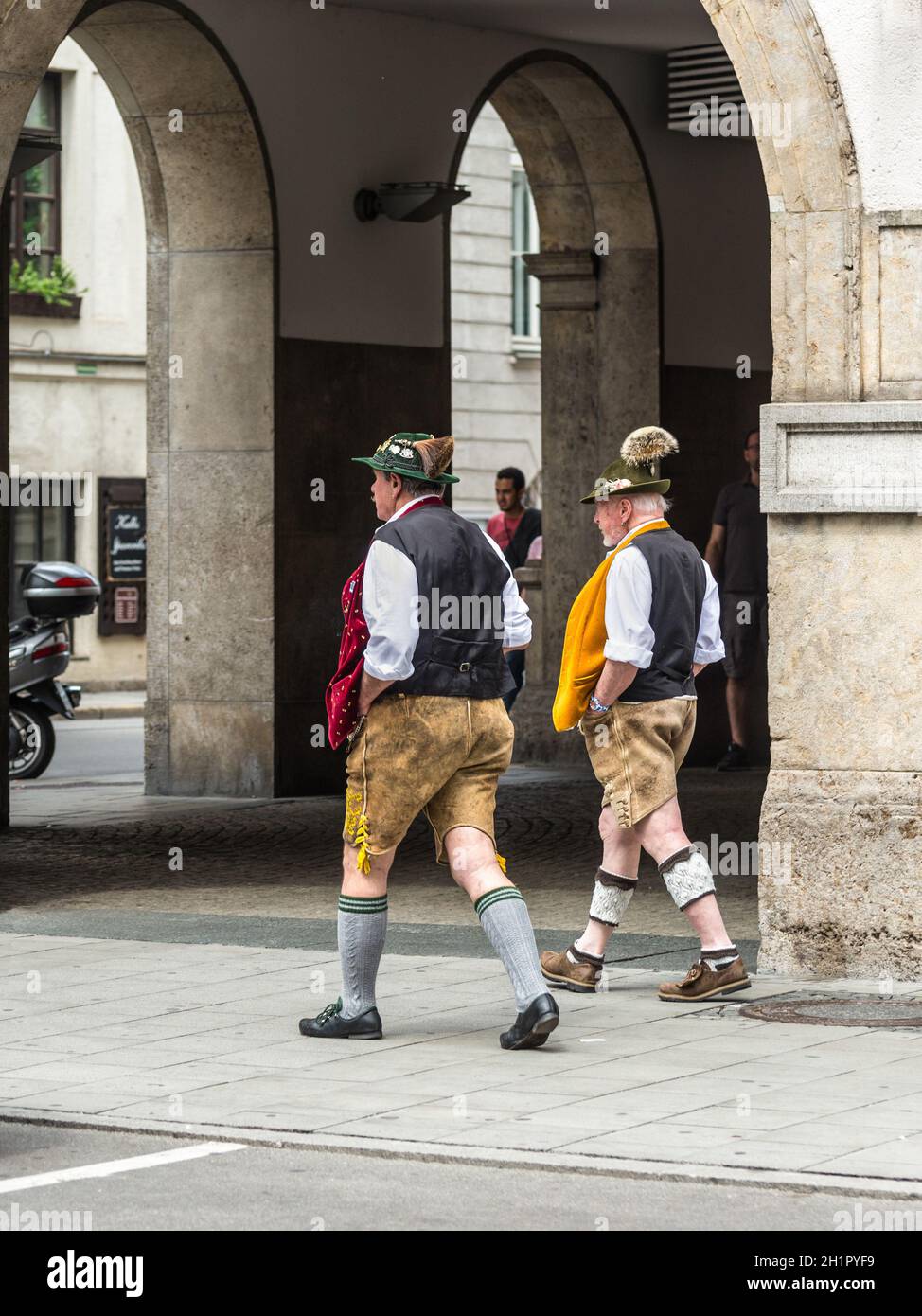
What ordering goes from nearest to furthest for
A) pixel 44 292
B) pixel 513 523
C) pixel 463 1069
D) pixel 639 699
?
pixel 463 1069, pixel 639 699, pixel 513 523, pixel 44 292

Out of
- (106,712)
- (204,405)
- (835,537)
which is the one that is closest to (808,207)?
(835,537)

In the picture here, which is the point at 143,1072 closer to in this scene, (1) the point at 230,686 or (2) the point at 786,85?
(2) the point at 786,85

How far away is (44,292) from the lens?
31.9 meters

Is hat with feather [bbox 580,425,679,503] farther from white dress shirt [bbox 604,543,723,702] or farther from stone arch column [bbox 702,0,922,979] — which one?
stone arch column [bbox 702,0,922,979]

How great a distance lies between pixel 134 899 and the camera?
37.2 feet

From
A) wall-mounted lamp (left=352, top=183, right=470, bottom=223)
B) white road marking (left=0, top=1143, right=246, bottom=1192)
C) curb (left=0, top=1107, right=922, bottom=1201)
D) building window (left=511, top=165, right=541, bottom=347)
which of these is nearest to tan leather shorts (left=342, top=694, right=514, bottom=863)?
curb (left=0, top=1107, right=922, bottom=1201)

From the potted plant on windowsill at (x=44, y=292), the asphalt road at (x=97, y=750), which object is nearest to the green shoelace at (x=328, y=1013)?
the asphalt road at (x=97, y=750)

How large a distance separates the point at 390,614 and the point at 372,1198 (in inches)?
88.8

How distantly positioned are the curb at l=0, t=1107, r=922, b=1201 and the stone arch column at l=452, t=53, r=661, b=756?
37.6ft

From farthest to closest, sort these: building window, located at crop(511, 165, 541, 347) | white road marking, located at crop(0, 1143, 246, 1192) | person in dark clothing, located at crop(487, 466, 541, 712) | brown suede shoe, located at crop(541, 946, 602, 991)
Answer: building window, located at crop(511, 165, 541, 347)
person in dark clothing, located at crop(487, 466, 541, 712)
brown suede shoe, located at crop(541, 946, 602, 991)
white road marking, located at crop(0, 1143, 246, 1192)

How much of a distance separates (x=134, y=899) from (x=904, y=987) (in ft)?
12.7

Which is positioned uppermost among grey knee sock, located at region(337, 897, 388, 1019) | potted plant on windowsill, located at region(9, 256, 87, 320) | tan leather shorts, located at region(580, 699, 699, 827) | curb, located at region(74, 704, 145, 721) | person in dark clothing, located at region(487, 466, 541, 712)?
potted plant on windowsill, located at region(9, 256, 87, 320)

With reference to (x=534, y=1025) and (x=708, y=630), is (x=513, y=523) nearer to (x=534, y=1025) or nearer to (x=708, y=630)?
(x=708, y=630)

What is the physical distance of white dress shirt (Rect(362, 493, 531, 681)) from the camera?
766 centimetres
